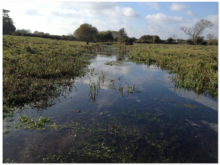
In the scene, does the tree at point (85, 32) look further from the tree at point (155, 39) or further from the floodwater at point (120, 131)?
the floodwater at point (120, 131)

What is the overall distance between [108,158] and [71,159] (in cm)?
78

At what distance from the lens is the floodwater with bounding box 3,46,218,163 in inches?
127

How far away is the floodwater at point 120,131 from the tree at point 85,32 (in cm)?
5314

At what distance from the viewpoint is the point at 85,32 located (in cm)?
5753

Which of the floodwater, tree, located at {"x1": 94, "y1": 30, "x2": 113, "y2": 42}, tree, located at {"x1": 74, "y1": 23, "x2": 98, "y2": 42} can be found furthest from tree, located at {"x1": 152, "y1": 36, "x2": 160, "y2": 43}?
the floodwater

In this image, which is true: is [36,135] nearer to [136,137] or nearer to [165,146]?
[136,137]

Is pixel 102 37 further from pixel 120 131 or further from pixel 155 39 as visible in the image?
pixel 120 131

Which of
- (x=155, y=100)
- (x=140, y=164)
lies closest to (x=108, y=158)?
(x=140, y=164)

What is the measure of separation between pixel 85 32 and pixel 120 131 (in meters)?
58.3

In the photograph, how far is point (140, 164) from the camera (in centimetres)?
299

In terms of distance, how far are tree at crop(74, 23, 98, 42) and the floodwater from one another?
174 feet

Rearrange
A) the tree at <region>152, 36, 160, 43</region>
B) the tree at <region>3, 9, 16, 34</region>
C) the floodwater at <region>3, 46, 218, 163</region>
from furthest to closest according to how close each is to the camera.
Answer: the tree at <region>3, 9, 16, 34</region> → the tree at <region>152, 36, 160, 43</region> → the floodwater at <region>3, 46, 218, 163</region>

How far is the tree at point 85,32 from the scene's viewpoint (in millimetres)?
56378

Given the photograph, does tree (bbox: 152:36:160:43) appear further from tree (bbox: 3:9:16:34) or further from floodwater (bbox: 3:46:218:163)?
tree (bbox: 3:9:16:34)
